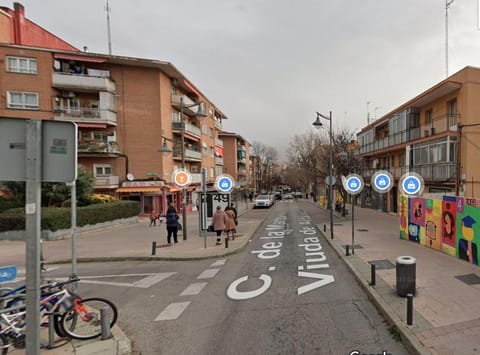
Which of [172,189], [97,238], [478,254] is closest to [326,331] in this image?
[478,254]

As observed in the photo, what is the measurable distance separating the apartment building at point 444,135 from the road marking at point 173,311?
11414 millimetres

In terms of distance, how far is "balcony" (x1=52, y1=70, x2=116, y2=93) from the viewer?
22.5 m

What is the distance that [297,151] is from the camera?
49.6 meters

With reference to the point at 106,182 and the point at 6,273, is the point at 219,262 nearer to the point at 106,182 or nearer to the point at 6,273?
the point at 6,273

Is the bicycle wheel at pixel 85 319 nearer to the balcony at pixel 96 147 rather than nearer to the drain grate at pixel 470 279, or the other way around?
the drain grate at pixel 470 279

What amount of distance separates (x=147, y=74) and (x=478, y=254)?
26273 mm

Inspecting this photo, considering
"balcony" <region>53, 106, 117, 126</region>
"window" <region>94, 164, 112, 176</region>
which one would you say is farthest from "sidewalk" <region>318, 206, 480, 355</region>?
"balcony" <region>53, 106, 117, 126</region>

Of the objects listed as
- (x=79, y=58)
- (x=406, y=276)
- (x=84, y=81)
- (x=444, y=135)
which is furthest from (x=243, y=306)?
(x=79, y=58)

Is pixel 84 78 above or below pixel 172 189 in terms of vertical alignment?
above

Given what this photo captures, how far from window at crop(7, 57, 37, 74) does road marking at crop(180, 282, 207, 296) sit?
24.8 metres

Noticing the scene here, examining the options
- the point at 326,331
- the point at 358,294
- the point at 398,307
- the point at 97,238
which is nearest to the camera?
the point at 326,331

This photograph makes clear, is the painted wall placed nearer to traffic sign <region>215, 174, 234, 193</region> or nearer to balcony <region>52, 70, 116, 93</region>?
traffic sign <region>215, 174, 234, 193</region>

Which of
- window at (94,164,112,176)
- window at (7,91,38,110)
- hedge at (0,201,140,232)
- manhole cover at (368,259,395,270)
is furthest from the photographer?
window at (94,164,112,176)

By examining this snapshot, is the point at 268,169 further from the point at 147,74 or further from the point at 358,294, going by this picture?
the point at 358,294
